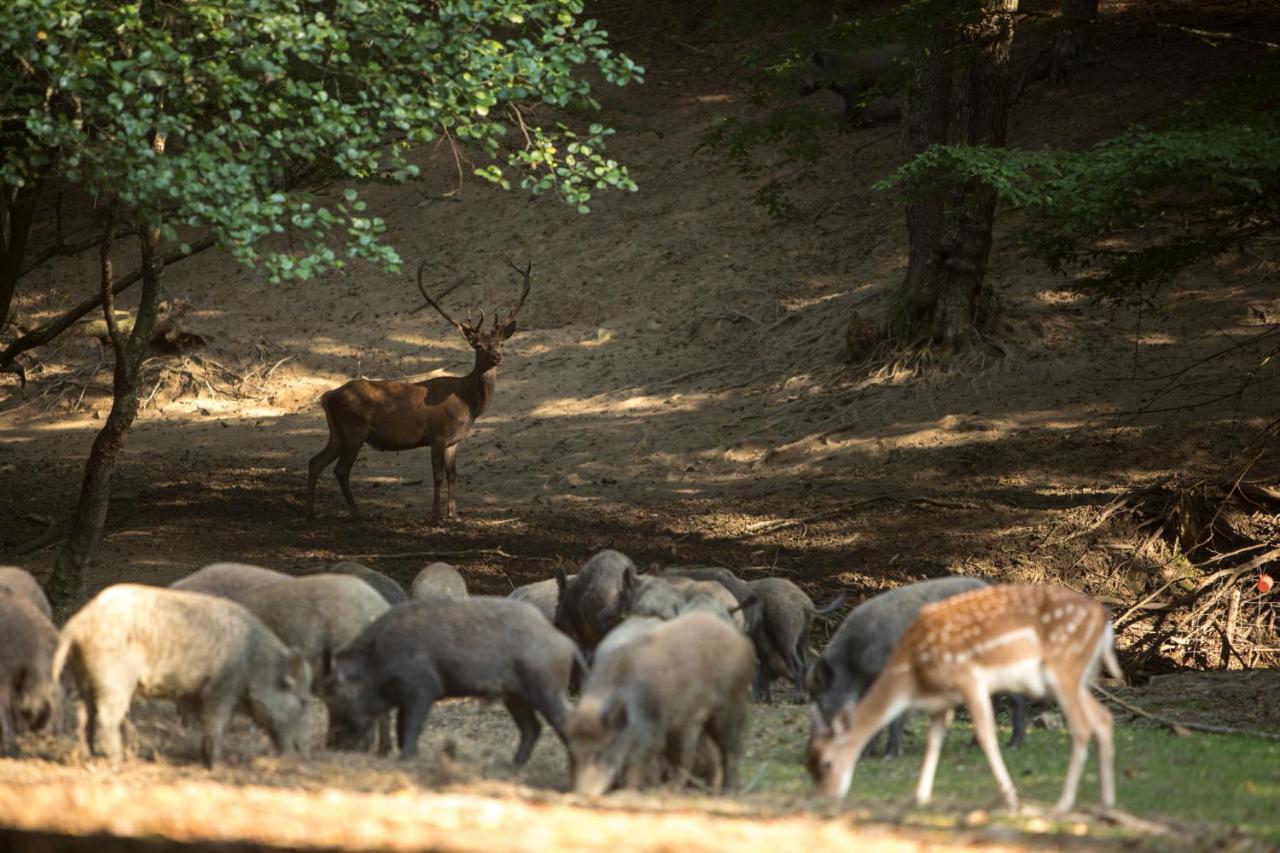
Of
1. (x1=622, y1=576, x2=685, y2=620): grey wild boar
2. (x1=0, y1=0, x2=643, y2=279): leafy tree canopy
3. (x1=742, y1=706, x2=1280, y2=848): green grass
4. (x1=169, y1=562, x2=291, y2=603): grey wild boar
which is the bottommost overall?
(x1=742, y1=706, x2=1280, y2=848): green grass

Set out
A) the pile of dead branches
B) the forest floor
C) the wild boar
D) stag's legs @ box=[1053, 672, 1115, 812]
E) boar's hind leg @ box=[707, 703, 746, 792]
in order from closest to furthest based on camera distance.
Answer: stag's legs @ box=[1053, 672, 1115, 812] < the forest floor < boar's hind leg @ box=[707, 703, 746, 792] < the wild boar < the pile of dead branches

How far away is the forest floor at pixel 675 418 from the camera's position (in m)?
6.53

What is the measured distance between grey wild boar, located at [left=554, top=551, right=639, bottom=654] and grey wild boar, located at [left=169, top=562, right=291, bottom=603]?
1.88m

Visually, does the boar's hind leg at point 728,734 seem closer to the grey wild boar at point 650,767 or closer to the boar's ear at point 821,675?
the grey wild boar at point 650,767

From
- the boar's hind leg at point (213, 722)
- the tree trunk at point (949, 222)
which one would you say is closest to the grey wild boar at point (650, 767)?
the boar's hind leg at point (213, 722)

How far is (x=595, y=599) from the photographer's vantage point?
934cm

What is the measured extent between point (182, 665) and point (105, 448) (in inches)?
191

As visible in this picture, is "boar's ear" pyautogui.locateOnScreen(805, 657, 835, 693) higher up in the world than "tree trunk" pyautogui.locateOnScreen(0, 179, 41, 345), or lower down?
lower down

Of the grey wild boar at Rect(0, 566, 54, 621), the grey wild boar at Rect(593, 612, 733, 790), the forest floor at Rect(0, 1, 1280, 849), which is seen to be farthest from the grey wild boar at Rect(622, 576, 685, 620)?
the grey wild boar at Rect(0, 566, 54, 621)

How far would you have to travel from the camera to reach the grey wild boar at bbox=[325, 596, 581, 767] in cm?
719

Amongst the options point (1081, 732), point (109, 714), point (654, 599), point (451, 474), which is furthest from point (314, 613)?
point (451, 474)

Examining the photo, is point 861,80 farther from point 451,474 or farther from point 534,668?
point 534,668

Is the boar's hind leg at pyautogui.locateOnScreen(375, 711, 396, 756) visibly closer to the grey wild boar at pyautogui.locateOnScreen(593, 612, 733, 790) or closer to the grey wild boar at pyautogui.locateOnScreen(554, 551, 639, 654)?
the grey wild boar at pyautogui.locateOnScreen(593, 612, 733, 790)

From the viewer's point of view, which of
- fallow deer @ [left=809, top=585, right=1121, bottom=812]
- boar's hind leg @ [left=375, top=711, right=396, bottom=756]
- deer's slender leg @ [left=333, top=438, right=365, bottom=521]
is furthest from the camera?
deer's slender leg @ [left=333, top=438, right=365, bottom=521]
